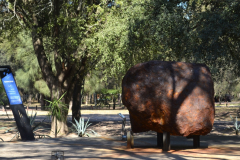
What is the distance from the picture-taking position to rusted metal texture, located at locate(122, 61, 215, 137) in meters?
8.90

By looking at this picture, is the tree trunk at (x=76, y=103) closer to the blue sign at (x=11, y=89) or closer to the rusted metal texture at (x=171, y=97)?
the blue sign at (x=11, y=89)

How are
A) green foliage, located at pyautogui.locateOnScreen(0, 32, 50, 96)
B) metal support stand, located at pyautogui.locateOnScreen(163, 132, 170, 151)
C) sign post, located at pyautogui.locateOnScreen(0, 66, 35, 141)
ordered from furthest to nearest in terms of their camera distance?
green foliage, located at pyautogui.locateOnScreen(0, 32, 50, 96), sign post, located at pyautogui.locateOnScreen(0, 66, 35, 141), metal support stand, located at pyautogui.locateOnScreen(163, 132, 170, 151)

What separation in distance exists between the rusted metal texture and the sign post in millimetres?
3924

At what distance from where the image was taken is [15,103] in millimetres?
11859

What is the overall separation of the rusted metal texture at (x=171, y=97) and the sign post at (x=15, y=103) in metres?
3.92

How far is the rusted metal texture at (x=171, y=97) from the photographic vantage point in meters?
8.90

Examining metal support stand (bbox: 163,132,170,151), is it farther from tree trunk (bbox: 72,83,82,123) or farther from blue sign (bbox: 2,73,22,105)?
tree trunk (bbox: 72,83,82,123)

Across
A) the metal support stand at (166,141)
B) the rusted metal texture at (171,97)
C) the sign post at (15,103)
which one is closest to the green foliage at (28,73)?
the sign post at (15,103)

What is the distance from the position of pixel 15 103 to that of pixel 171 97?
17.6 feet

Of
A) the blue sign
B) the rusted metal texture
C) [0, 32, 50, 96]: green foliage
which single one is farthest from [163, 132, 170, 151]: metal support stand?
[0, 32, 50, 96]: green foliage

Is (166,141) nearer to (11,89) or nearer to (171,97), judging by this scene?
(171,97)

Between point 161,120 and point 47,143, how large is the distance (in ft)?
11.2

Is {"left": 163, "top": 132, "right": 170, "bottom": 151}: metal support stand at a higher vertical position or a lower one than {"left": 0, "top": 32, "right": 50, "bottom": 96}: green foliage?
lower

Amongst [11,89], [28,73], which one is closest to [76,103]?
[11,89]
